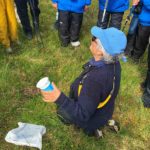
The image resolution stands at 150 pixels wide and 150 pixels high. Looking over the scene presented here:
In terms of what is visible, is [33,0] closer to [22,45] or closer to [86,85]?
[22,45]

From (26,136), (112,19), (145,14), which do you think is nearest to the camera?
(26,136)

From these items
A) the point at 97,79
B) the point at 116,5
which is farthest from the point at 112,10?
the point at 97,79

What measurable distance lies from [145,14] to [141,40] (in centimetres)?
58

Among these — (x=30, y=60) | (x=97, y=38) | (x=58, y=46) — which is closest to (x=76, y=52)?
(x=58, y=46)

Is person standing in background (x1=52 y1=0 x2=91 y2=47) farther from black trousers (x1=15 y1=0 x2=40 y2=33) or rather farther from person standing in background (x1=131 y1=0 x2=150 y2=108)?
person standing in background (x1=131 y1=0 x2=150 y2=108)

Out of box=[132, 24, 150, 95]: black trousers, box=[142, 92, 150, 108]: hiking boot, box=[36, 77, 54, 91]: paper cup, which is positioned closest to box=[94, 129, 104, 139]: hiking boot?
box=[142, 92, 150, 108]: hiking boot

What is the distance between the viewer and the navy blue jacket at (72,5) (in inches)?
268

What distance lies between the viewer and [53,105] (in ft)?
18.8

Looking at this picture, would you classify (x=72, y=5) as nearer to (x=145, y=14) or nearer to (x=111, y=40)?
(x=145, y=14)

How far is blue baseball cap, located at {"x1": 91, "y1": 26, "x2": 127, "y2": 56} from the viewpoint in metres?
3.81

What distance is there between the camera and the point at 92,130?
5.07m

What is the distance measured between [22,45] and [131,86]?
242 centimetres

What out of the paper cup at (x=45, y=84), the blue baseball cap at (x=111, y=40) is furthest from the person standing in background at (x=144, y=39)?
the paper cup at (x=45, y=84)

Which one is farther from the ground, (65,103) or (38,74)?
(65,103)
